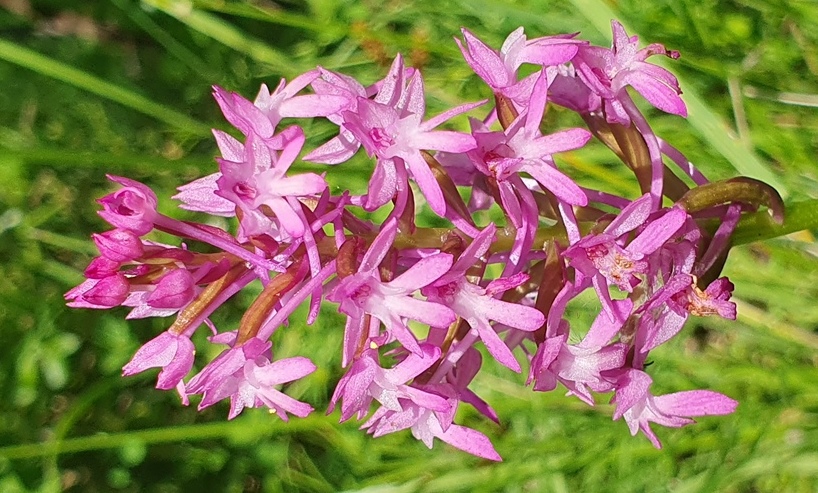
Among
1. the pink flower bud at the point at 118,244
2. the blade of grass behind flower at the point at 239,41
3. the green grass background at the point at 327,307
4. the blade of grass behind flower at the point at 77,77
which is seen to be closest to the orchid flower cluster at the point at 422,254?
the pink flower bud at the point at 118,244

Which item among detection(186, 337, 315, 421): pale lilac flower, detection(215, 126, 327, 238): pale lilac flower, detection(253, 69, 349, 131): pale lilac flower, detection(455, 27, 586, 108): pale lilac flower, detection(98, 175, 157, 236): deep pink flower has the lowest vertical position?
detection(186, 337, 315, 421): pale lilac flower

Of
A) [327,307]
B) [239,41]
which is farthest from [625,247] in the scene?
[239,41]

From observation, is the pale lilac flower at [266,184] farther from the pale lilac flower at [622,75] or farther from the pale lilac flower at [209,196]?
the pale lilac flower at [622,75]

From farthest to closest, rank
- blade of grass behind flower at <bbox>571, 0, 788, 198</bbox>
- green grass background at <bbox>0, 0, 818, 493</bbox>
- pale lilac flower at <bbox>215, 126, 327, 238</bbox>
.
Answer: green grass background at <bbox>0, 0, 818, 493</bbox> < blade of grass behind flower at <bbox>571, 0, 788, 198</bbox> < pale lilac flower at <bbox>215, 126, 327, 238</bbox>

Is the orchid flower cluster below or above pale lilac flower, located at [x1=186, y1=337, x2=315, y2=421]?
above

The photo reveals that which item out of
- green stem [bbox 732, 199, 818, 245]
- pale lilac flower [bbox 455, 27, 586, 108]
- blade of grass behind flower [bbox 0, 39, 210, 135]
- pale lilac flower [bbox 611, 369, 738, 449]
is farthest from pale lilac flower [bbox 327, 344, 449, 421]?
blade of grass behind flower [bbox 0, 39, 210, 135]

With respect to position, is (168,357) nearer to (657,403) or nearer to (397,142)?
(397,142)

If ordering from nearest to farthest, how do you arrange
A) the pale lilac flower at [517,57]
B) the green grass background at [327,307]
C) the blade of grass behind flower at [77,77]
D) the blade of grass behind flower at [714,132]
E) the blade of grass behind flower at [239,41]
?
the pale lilac flower at [517,57]
the blade of grass behind flower at [714,132]
the blade of grass behind flower at [77,77]
the green grass background at [327,307]
the blade of grass behind flower at [239,41]

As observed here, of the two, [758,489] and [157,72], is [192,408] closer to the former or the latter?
[157,72]

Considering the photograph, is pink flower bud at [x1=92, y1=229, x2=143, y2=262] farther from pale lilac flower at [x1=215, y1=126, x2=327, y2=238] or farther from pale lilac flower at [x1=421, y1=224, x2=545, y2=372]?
pale lilac flower at [x1=421, y1=224, x2=545, y2=372]
